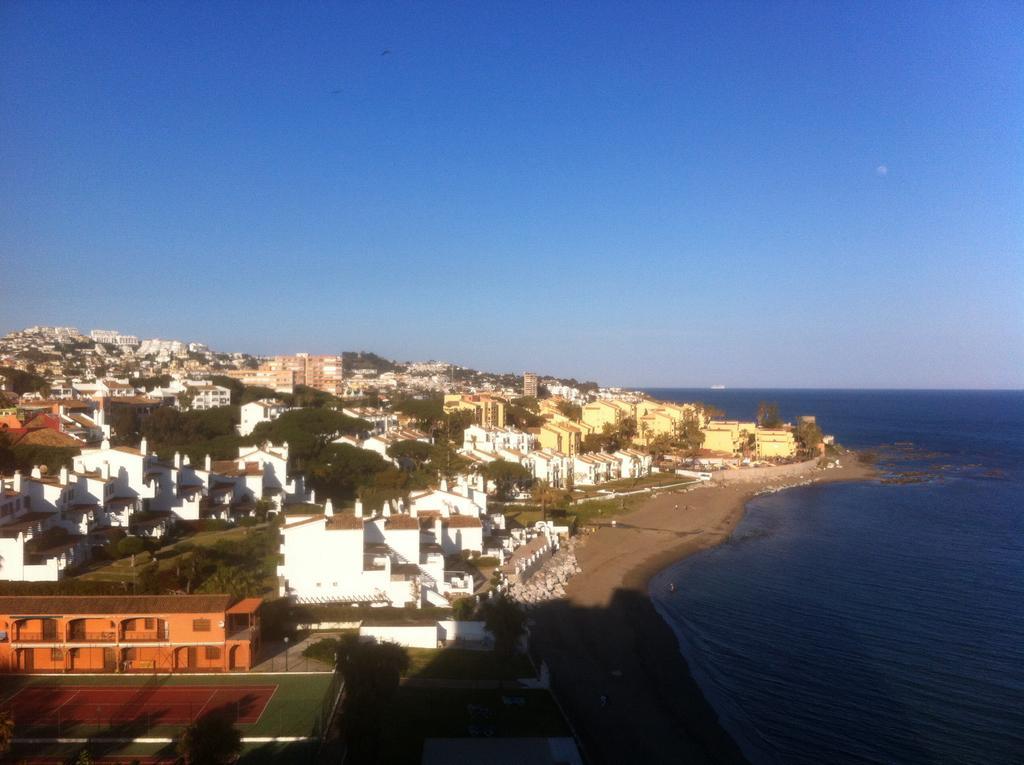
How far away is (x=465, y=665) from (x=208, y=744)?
298 inches

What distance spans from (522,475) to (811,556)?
15.8 meters

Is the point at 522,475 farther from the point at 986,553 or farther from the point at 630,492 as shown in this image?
the point at 986,553

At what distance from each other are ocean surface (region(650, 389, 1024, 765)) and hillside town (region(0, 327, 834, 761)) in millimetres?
5424

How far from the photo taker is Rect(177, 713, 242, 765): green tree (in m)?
12.2

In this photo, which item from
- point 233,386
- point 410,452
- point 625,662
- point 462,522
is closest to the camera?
point 625,662

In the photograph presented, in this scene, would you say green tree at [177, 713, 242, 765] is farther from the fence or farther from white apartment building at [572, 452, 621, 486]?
white apartment building at [572, 452, 621, 486]

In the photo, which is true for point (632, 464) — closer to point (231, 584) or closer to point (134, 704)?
point (231, 584)

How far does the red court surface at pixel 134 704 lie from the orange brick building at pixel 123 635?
3.13 ft

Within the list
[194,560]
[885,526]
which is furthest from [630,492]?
[194,560]

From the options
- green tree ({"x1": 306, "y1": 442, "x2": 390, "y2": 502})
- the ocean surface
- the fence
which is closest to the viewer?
the fence

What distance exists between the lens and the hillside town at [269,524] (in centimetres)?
1817

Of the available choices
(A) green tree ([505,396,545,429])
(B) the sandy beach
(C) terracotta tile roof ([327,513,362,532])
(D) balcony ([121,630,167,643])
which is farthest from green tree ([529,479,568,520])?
(A) green tree ([505,396,545,429])

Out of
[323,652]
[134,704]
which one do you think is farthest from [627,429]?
[134,704]

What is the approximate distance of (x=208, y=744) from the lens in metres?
12.2
